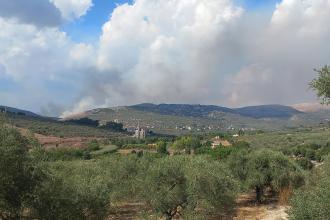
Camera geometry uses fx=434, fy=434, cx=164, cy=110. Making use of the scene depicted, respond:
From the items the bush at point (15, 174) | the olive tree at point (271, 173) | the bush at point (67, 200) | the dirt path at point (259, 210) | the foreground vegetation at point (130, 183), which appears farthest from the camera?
the olive tree at point (271, 173)

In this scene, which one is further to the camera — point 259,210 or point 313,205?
point 259,210

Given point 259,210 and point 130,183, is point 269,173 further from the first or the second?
point 130,183

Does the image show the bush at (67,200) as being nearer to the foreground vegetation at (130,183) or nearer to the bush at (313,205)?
the foreground vegetation at (130,183)

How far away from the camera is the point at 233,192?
132 feet

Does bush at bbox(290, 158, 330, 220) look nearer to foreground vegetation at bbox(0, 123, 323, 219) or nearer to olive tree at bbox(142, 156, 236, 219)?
foreground vegetation at bbox(0, 123, 323, 219)

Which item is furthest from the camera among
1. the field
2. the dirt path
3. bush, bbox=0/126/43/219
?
the dirt path

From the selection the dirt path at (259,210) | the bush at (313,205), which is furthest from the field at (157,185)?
the bush at (313,205)

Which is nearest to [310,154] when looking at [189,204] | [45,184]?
[189,204]

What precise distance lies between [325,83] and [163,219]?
20649mm

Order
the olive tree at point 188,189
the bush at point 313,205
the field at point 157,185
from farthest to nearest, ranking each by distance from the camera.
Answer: the olive tree at point 188,189 → the field at point 157,185 → the bush at point 313,205

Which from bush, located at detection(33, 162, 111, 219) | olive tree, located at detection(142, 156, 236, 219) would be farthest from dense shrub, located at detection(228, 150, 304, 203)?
bush, located at detection(33, 162, 111, 219)

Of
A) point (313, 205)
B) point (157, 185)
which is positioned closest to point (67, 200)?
point (157, 185)

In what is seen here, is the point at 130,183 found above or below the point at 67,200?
below

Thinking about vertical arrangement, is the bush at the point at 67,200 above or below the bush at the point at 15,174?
below
